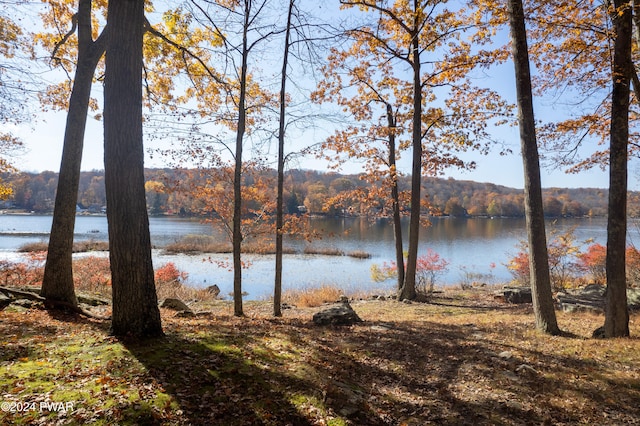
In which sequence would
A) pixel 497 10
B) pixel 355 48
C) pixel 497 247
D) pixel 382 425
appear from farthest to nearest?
pixel 497 247
pixel 355 48
pixel 497 10
pixel 382 425

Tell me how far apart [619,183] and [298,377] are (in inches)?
263

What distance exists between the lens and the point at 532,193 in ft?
21.0

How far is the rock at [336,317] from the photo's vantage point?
24.5 ft

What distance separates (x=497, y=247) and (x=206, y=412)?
116 feet

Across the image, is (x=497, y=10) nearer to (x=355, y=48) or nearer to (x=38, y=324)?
(x=355, y=48)

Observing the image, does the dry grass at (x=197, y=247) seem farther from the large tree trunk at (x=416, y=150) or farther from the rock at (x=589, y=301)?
Answer: the rock at (x=589, y=301)

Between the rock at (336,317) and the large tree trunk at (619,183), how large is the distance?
15.8 ft

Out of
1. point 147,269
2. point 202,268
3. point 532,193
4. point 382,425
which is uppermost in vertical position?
point 532,193

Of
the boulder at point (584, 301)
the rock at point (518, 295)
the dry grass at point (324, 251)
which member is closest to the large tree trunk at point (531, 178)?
the boulder at point (584, 301)

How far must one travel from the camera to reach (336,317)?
7566mm

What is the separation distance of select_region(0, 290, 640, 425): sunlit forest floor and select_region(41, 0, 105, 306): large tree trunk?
24.8 inches

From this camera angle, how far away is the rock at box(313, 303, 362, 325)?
747 centimetres

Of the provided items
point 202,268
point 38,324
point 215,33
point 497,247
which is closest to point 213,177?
point 215,33

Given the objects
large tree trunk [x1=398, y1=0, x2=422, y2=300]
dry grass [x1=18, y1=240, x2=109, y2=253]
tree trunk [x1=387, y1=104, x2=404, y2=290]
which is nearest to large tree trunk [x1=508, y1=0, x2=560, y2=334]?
large tree trunk [x1=398, y1=0, x2=422, y2=300]
